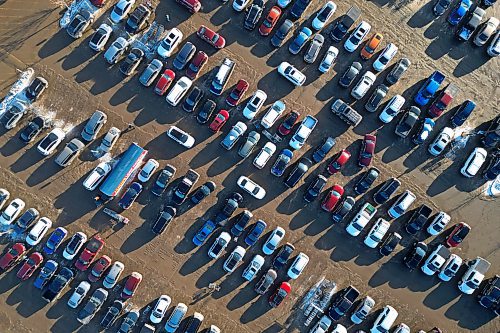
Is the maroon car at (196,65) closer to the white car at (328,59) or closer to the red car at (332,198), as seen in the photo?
the white car at (328,59)

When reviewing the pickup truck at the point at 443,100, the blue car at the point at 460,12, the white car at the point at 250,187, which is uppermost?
the blue car at the point at 460,12

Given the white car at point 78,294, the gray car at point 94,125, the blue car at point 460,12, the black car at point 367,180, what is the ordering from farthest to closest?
the blue car at point 460,12 → the black car at point 367,180 → the gray car at point 94,125 → the white car at point 78,294

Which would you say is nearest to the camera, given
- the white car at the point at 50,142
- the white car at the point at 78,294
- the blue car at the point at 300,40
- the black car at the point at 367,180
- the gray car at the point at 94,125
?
the white car at the point at 78,294

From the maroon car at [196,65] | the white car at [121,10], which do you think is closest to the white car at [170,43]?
the maroon car at [196,65]

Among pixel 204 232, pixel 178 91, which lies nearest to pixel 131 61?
pixel 178 91

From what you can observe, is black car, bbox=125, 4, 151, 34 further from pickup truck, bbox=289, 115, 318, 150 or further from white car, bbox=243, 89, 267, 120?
pickup truck, bbox=289, 115, 318, 150

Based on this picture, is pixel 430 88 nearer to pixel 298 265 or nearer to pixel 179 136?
pixel 298 265
